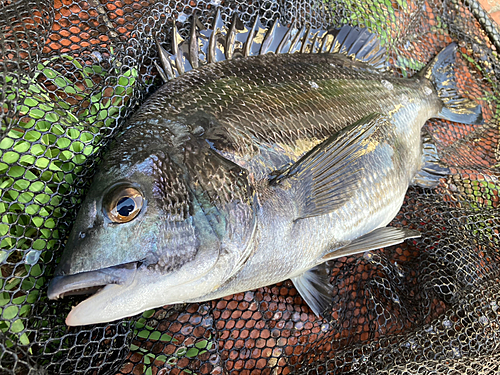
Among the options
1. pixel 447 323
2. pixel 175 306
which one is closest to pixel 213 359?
pixel 175 306

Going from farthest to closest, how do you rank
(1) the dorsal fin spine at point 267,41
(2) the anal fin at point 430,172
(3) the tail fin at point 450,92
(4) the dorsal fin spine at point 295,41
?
1. (3) the tail fin at point 450,92
2. (2) the anal fin at point 430,172
3. (4) the dorsal fin spine at point 295,41
4. (1) the dorsal fin spine at point 267,41

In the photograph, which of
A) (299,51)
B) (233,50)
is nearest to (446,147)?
(299,51)

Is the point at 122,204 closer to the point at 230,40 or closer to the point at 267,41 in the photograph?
the point at 230,40

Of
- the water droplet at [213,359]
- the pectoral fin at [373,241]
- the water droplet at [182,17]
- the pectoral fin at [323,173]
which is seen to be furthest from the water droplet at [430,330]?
the water droplet at [182,17]

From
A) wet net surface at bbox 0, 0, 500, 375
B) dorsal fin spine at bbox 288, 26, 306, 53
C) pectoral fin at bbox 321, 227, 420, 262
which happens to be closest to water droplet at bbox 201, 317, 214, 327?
wet net surface at bbox 0, 0, 500, 375

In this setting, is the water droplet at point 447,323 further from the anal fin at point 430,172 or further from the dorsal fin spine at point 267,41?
the dorsal fin spine at point 267,41

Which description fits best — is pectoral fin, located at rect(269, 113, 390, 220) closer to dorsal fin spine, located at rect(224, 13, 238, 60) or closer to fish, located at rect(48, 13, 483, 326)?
fish, located at rect(48, 13, 483, 326)
